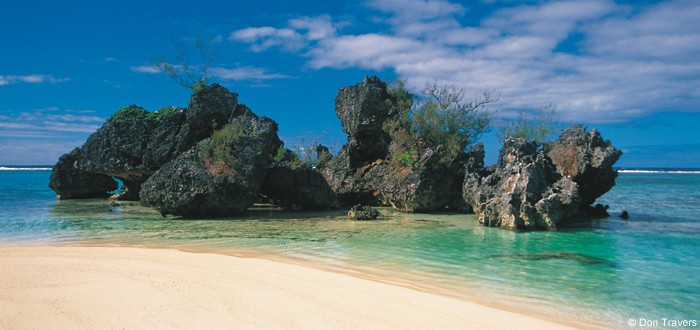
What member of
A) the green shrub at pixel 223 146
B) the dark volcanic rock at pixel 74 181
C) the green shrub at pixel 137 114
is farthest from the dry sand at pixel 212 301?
the dark volcanic rock at pixel 74 181

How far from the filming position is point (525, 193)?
14.5 m

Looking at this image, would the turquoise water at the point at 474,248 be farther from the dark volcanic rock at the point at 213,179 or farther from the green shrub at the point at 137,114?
the green shrub at the point at 137,114

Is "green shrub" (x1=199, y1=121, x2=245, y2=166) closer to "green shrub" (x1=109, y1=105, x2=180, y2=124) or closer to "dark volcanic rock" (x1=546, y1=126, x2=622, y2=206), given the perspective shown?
"green shrub" (x1=109, y1=105, x2=180, y2=124)

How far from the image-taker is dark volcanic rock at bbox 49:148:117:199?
26.3 metres

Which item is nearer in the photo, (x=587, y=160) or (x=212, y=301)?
(x=212, y=301)

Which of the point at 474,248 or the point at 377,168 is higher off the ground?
the point at 377,168

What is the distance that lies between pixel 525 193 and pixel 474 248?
15.4 ft

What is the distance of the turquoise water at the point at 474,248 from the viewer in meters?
6.73

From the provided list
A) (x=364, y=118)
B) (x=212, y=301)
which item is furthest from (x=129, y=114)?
(x=212, y=301)

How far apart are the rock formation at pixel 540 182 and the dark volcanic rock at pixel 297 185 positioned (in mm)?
6078

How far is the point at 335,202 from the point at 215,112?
6.43 m

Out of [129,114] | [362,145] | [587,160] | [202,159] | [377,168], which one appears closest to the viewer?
[202,159]

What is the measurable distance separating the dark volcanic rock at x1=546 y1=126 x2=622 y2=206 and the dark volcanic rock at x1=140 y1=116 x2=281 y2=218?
1165 centimetres

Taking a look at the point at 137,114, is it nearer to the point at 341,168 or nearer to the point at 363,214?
the point at 341,168
